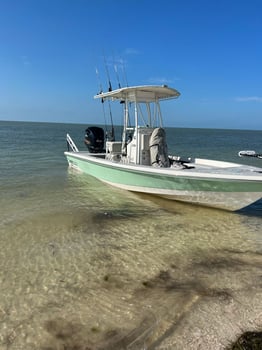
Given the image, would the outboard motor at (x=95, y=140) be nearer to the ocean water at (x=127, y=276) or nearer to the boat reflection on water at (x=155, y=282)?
the ocean water at (x=127, y=276)

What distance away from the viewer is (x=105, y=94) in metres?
10.3

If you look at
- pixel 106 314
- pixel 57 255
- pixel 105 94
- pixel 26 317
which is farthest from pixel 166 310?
pixel 105 94

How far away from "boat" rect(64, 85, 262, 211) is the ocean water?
536 mm

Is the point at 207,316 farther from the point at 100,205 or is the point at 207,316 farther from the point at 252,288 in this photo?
the point at 100,205

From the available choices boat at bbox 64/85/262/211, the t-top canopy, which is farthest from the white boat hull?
the t-top canopy

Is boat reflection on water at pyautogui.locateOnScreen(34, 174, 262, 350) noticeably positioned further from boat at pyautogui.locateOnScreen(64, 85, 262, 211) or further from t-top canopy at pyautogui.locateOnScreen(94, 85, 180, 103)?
t-top canopy at pyautogui.locateOnScreen(94, 85, 180, 103)

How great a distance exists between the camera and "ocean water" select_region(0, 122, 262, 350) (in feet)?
10.7

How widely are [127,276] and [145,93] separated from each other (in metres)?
6.62

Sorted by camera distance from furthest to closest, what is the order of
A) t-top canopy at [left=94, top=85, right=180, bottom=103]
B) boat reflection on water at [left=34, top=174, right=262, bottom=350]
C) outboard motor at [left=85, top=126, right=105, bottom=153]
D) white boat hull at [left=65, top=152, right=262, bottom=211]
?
outboard motor at [left=85, top=126, right=105, bottom=153]
t-top canopy at [left=94, top=85, right=180, bottom=103]
white boat hull at [left=65, top=152, right=262, bottom=211]
boat reflection on water at [left=34, top=174, right=262, bottom=350]

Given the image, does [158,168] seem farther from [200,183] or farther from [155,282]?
[155,282]

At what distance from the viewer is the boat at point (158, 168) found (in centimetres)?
729

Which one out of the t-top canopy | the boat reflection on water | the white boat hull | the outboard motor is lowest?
the boat reflection on water

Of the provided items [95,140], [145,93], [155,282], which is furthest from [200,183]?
[95,140]

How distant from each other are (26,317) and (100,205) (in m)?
5.10
